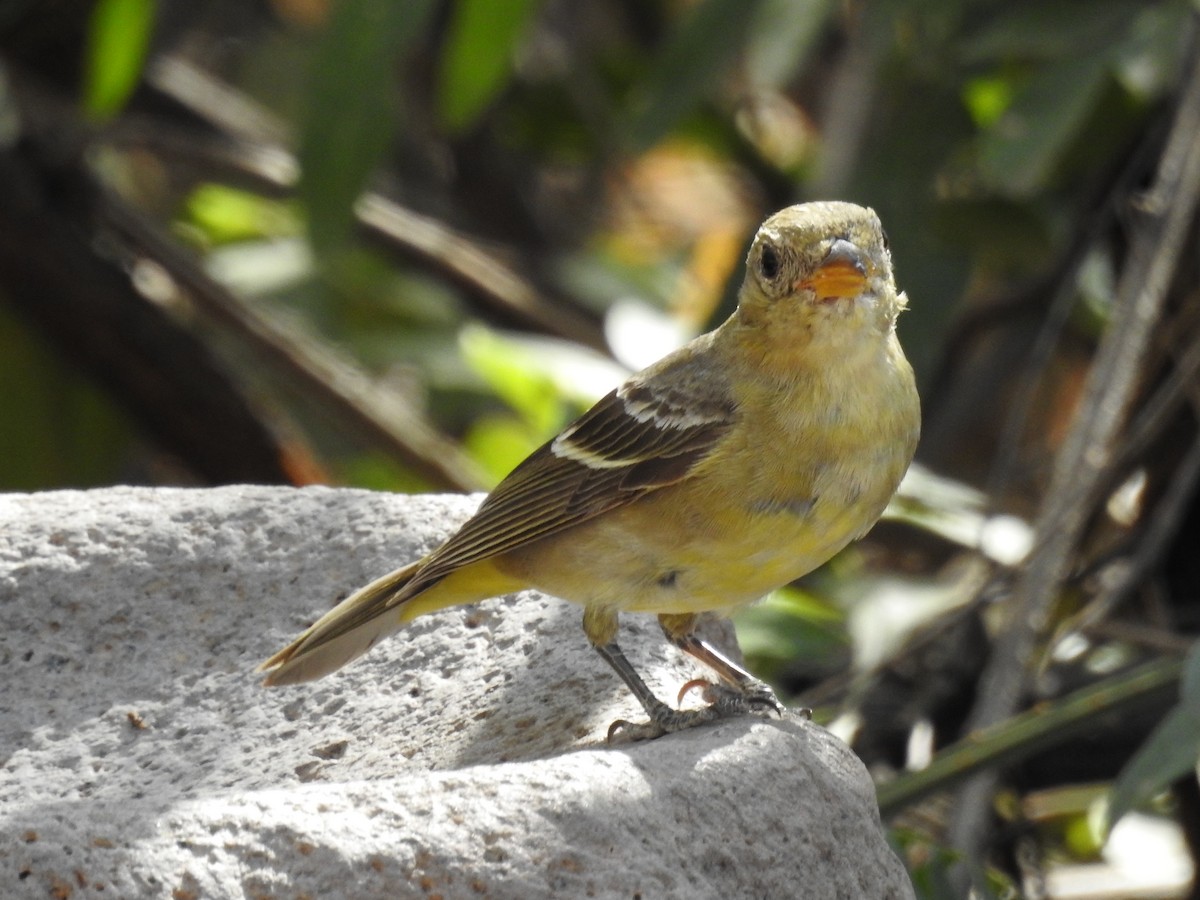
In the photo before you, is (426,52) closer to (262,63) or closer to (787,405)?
(262,63)

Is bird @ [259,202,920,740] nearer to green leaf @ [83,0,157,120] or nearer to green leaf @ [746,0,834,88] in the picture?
green leaf @ [746,0,834,88]

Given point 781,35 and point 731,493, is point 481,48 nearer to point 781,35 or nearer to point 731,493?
point 781,35

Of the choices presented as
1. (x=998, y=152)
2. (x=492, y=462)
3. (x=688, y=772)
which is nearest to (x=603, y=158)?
(x=492, y=462)

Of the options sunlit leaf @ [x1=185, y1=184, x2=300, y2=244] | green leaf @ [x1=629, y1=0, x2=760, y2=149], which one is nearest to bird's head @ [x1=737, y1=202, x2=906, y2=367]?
green leaf @ [x1=629, y1=0, x2=760, y2=149]

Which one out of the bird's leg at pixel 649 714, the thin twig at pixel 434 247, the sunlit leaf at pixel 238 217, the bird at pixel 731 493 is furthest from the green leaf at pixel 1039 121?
the sunlit leaf at pixel 238 217

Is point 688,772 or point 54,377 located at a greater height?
point 54,377

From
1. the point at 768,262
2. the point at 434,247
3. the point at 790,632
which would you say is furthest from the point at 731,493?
the point at 434,247
